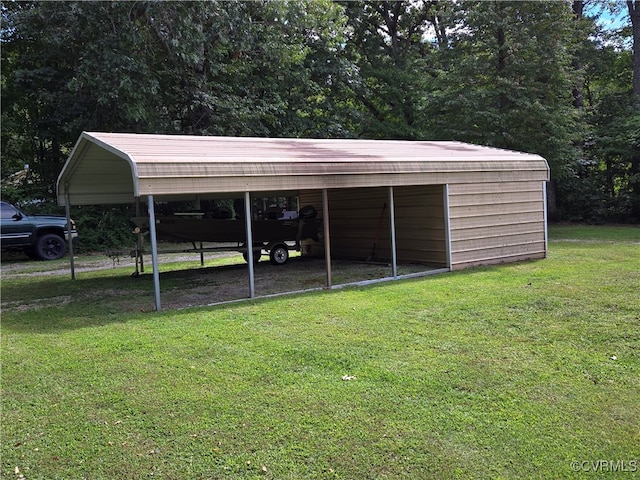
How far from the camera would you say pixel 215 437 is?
3121 mm

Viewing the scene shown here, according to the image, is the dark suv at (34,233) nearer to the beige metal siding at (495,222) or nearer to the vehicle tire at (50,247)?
the vehicle tire at (50,247)

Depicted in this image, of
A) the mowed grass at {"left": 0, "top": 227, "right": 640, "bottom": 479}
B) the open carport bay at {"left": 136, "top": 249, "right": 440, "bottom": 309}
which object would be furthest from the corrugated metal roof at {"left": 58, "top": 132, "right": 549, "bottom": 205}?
the mowed grass at {"left": 0, "top": 227, "right": 640, "bottom": 479}

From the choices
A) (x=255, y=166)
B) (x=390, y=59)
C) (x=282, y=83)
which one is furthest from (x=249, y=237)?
(x=390, y=59)

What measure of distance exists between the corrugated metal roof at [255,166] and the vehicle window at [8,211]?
515cm

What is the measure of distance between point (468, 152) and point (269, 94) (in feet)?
34.4

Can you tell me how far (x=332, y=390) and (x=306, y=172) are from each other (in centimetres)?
438

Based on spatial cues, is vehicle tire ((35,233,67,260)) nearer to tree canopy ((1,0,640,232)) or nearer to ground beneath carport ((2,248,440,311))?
ground beneath carport ((2,248,440,311))

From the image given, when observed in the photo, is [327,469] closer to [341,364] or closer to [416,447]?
[416,447]

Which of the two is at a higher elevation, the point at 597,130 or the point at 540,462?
the point at 597,130

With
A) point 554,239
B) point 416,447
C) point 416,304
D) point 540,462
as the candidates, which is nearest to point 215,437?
point 416,447

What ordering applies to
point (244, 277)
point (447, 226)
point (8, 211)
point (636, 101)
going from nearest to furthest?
point (447, 226) → point (244, 277) → point (8, 211) → point (636, 101)

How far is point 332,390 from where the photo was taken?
377cm

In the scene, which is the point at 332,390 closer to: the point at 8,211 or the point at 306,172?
the point at 306,172

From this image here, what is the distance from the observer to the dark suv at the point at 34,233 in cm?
1406
